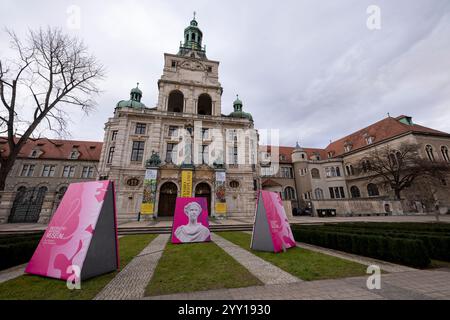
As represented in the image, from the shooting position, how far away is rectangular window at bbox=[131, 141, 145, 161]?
72.3 ft

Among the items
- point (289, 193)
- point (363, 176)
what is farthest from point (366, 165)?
point (289, 193)

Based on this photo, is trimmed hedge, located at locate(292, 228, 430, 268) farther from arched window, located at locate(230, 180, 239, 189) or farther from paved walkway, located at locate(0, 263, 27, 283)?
arched window, located at locate(230, 180, 239, 189)

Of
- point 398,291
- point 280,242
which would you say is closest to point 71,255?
point 280,242

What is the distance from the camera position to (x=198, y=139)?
23.8m

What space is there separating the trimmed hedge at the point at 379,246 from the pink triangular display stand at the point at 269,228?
1.48 metres

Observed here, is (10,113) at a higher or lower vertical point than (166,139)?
lower

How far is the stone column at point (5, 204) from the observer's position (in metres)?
15.8

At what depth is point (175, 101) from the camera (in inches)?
1142

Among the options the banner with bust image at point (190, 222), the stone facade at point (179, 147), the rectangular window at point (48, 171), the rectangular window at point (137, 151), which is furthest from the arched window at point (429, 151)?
the rectangular window at point (48, 171)

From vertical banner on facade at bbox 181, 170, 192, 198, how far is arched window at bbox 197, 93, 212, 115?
13318 millimetres

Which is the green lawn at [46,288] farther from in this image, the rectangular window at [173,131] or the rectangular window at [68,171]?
the rectangular window at [68,171]

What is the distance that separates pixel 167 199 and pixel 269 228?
17.1 meters

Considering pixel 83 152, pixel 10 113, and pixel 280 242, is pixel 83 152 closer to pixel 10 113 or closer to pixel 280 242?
pixel 10 113

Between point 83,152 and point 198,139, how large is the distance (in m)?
26.0
